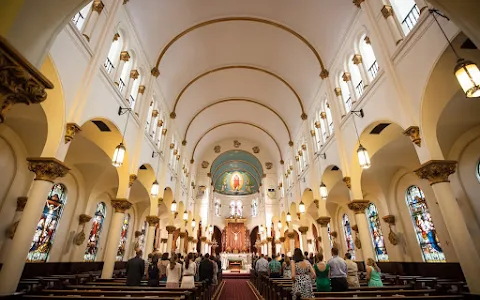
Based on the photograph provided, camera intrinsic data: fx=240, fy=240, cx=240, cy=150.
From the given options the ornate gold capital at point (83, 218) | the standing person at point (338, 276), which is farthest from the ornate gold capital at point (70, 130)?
the ornate gold capital at point (83, 218)

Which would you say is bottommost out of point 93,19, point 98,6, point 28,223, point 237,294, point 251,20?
point 237,294

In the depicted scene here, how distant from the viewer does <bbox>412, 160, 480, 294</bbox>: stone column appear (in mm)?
5719

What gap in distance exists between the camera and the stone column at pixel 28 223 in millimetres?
5602

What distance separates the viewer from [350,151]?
11445mm

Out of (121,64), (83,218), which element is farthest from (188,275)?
(83,218)

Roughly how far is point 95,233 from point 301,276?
1652 centimetres

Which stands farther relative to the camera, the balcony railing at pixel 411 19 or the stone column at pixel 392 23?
the stone column at pixel 392 23

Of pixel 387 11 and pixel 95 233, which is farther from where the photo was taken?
pixel 95 233

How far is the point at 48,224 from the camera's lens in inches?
518

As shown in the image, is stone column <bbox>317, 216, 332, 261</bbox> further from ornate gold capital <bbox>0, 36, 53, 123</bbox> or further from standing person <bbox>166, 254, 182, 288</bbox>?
ornate gold capital <bbox>0, 36, 53, 123</bbox>

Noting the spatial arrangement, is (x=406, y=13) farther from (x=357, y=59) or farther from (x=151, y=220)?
(x=151, y=220)

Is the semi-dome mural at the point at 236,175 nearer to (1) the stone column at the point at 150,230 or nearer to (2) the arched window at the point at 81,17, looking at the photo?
(1) the stone column at the point at 150,230

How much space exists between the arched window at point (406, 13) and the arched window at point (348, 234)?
16.0m

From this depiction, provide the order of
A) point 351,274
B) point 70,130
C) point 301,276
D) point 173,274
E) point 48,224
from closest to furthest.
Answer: point 301,276 < point 70,130 < point 351,274 < point 173,274 < point 48,224
